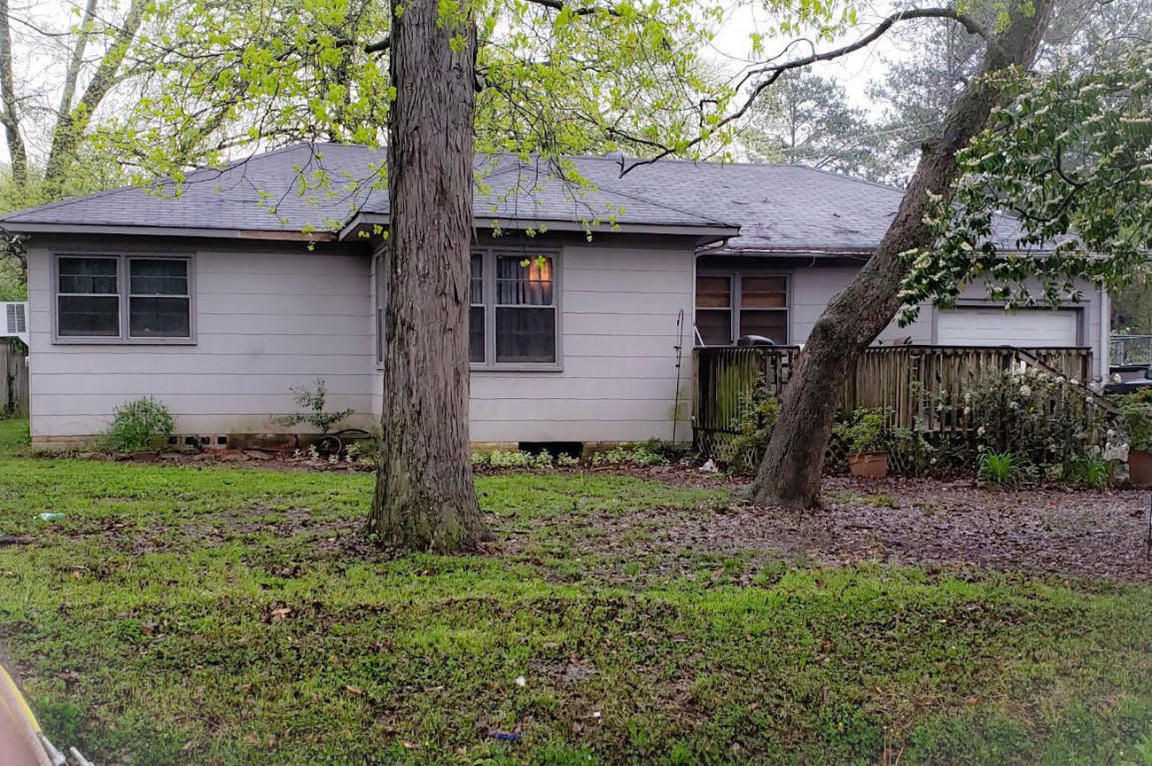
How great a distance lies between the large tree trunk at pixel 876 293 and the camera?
764cm

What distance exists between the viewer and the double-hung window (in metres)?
12.2

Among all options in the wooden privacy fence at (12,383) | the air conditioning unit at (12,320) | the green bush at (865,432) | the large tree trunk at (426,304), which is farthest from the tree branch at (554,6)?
the wooden privacy fence at (12,383)

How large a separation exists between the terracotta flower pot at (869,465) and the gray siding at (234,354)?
629cm

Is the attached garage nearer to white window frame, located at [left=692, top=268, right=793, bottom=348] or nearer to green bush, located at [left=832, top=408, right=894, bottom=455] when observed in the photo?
white window frame, located at [left=692, top=268, right=793, bottom=348]

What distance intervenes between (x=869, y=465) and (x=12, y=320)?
18.2 m

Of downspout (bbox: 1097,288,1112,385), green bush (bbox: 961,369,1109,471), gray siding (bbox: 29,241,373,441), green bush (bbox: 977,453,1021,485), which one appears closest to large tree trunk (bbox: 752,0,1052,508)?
green bush (bbox: 977,453,1021,485)

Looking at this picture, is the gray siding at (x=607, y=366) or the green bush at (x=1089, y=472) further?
the gray siding at (x=607, y=366)

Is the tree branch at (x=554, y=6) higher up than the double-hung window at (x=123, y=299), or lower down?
higher up

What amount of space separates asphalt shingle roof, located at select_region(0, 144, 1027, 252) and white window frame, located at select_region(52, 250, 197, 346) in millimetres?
526

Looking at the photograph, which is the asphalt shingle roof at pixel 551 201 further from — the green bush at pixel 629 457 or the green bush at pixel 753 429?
→ the green bush at pixel 629 457

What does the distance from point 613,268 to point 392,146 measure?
577cm

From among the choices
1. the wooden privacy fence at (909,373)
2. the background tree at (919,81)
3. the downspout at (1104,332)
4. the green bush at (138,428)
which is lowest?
the green bush at (138,428)

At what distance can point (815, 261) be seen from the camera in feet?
44.4

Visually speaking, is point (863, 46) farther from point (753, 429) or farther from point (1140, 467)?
point (1140, 467)
